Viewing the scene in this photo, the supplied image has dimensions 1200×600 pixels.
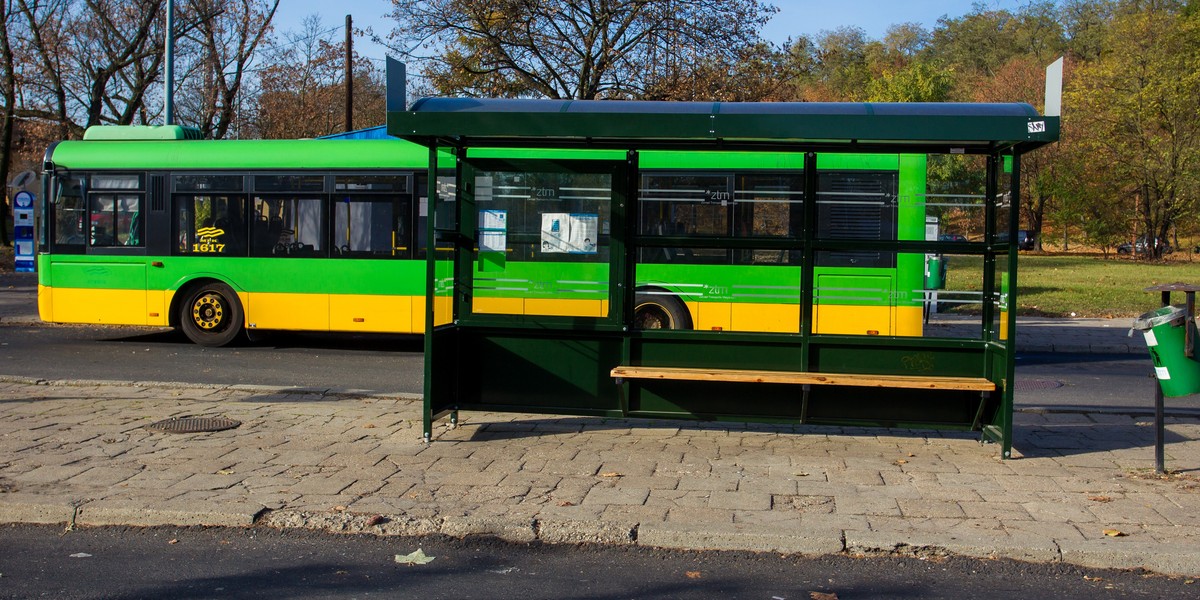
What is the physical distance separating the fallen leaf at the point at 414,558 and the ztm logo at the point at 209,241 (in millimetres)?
10873

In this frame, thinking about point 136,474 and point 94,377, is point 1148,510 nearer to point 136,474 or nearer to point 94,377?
point 136,474

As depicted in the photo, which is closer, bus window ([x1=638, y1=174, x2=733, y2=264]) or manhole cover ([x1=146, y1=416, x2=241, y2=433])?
manhole cover ([x1=146, y1=416, x2=241, y2=433])

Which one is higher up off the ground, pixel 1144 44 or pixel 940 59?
pixel 940 59

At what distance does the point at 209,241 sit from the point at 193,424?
723 cm

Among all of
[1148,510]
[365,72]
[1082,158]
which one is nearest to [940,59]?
[1082,158]

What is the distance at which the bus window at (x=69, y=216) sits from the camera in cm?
1538

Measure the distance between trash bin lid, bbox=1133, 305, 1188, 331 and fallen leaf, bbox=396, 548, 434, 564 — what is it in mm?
4791

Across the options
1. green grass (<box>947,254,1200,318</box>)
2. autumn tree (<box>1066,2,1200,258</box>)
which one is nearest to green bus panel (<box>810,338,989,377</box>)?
green grass (<box>947,254,1200,318</box>)

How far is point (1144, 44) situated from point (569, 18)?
121ft

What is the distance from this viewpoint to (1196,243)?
65.5 meters

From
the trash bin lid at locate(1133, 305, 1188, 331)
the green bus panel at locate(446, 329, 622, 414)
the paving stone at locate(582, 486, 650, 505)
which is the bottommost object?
the paving stone at locate(582, 486, 650, 505)

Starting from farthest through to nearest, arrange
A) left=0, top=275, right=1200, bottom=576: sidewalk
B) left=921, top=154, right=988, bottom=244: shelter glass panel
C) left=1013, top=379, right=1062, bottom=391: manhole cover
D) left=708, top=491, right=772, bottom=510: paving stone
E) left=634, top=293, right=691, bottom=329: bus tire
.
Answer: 1. left=1013, top=379, right=1062, bottom=391: manhole cover
2. left=634, top=293, right=691, bottom=329: bus tire
3. left=921, top=154, right=988, bottom=244: shelter glass panel
4. left=708, top=491, right=772, bottom=510: paving stone
5. left=0, top=275, right=1200, bottom=576: sidewalk

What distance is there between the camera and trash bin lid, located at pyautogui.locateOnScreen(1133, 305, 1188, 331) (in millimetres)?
→ 6691

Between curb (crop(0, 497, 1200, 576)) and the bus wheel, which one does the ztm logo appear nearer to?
the bus wheel
